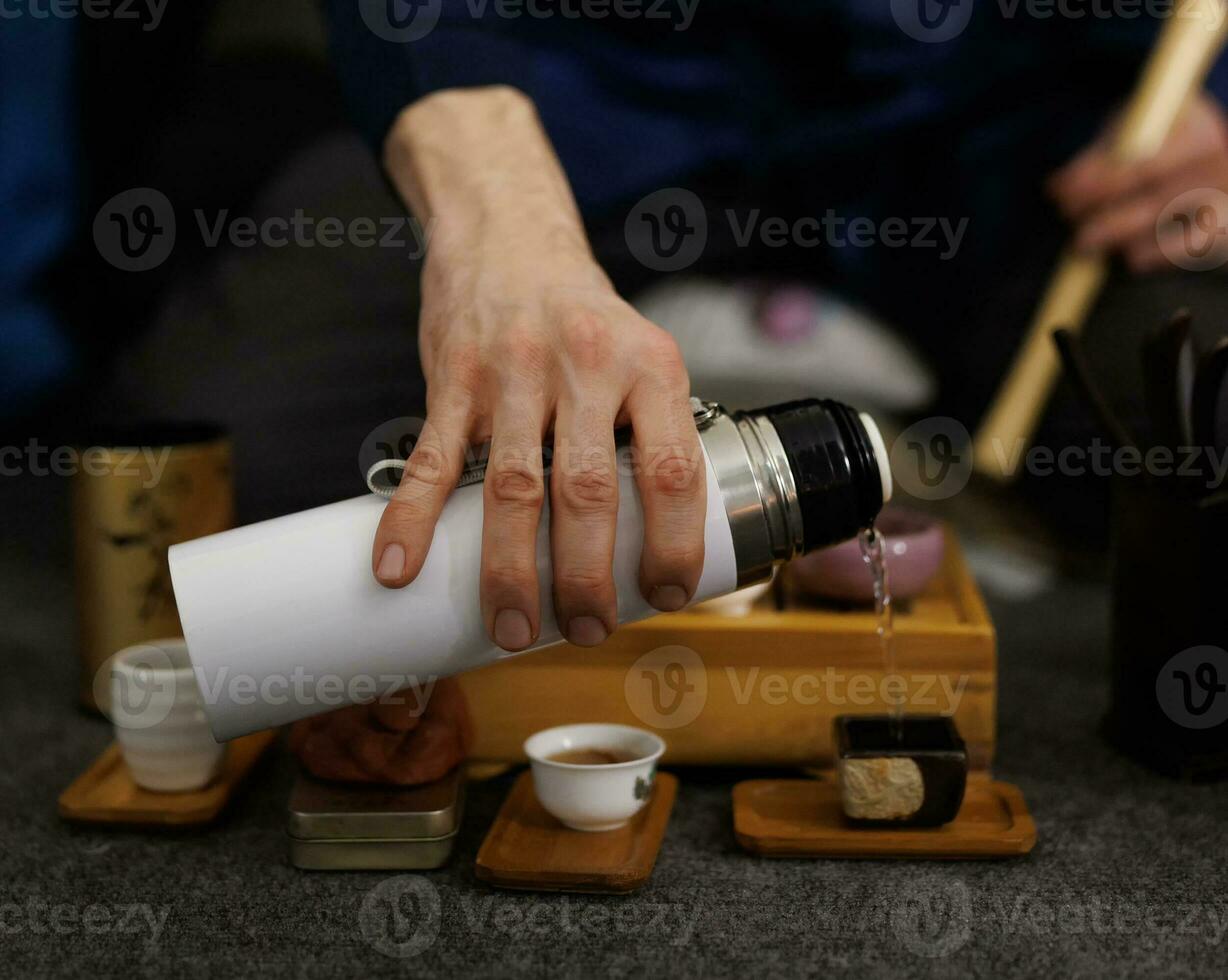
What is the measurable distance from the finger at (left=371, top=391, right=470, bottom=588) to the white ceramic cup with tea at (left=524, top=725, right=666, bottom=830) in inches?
6.9

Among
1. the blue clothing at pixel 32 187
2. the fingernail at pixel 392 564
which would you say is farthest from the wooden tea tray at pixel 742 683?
the blue clothing at pixel 32 187

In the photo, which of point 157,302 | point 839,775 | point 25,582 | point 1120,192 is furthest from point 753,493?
point 157,302

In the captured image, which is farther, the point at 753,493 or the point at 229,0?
the point at 229,0

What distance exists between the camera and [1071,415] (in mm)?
1494

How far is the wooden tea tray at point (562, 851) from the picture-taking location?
703 mm

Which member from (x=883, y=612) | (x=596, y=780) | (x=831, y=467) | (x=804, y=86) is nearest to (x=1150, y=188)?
(x=804, y=86)

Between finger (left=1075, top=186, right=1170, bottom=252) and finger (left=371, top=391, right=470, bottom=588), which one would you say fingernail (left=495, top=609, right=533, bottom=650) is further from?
finger (left=1075, top=186, right=1170, bottom=252)

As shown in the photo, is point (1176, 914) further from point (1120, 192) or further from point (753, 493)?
point (1120, 192)

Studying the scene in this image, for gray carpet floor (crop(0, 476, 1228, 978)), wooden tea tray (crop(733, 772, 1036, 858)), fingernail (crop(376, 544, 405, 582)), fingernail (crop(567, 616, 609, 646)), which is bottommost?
gray carpet floor (crop(0, 476, 1228, 978))

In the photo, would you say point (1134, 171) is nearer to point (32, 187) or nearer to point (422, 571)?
point (422, 571)

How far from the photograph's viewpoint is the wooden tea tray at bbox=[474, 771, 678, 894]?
703 mm

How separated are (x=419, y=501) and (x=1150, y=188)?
106cm

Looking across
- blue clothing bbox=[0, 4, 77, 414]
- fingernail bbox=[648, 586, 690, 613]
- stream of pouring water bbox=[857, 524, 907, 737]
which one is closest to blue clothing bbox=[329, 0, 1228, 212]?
blue clothing bbox=[0, 4, 77, 414]

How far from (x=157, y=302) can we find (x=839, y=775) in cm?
125
